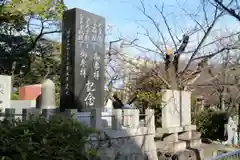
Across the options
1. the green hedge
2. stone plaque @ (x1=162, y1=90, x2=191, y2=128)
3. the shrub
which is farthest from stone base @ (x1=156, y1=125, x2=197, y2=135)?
the green hedge

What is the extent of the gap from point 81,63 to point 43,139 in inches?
187

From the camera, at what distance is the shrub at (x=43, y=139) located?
2652mm

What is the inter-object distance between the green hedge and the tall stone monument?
824 cm

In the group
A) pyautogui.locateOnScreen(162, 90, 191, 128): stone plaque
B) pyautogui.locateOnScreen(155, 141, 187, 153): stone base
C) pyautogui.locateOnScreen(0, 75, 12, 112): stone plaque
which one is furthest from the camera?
pyautogui.locateOnScreen(0, 75, 12, 112): stone plaque

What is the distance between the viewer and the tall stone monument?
7.34 m

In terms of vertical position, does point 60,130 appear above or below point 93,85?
below

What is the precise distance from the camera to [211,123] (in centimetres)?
1468

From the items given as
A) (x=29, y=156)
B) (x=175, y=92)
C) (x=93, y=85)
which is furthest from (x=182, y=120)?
(x=29, y=156)

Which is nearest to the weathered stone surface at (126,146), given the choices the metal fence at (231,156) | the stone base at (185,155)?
the stone base at (185,155)

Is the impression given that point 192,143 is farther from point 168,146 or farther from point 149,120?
point 149,120

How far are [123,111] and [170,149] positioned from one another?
2.36 metres

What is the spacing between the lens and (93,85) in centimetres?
771

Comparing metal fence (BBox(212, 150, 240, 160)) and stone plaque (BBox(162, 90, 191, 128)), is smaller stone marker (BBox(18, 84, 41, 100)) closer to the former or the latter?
stone plaque (BBox(162, 90, 191, 128))

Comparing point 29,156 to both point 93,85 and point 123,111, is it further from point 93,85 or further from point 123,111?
point 93,85
